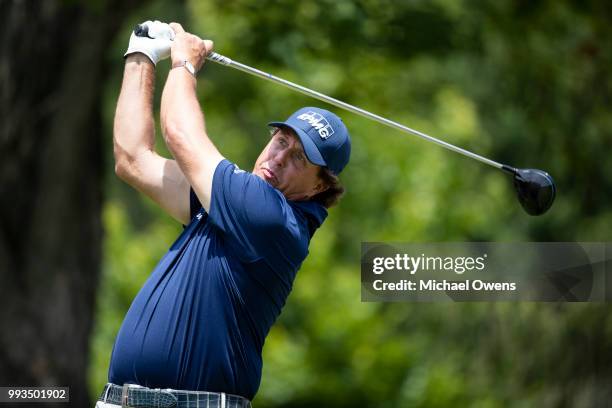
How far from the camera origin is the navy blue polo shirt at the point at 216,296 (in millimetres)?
3566

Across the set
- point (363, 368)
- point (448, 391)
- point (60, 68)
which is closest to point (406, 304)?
point (448, 391)

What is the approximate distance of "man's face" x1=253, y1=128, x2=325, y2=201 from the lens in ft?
12.6

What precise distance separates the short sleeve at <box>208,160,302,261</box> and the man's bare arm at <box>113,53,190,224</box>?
1.17 ft

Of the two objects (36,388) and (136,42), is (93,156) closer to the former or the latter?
(36,388)

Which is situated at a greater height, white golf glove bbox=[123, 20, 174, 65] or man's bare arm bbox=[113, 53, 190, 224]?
white golf glove bbox=[123, 20, 174, 65]

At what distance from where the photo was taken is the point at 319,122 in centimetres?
387

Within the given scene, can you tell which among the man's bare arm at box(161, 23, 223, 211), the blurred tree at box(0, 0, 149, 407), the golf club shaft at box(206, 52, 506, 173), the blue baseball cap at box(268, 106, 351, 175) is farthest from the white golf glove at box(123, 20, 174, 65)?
the blurred tree at box(0, 0, 149, 407)

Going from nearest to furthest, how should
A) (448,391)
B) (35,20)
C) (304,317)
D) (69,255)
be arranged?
(35,20) → (69,255) → (448,391) → (304,317)

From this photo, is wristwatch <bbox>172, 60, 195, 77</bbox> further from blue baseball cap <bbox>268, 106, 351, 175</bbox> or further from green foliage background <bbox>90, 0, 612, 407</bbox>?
green foliage background <bbox>90, 0, 612, 407</bbox>

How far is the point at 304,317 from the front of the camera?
16.5 meters

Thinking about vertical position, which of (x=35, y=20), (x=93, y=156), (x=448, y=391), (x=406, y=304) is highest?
(x=35, y=20)

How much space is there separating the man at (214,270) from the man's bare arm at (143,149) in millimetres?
120

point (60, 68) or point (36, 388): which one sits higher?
point (60, 68)

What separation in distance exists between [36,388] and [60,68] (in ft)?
7.42
